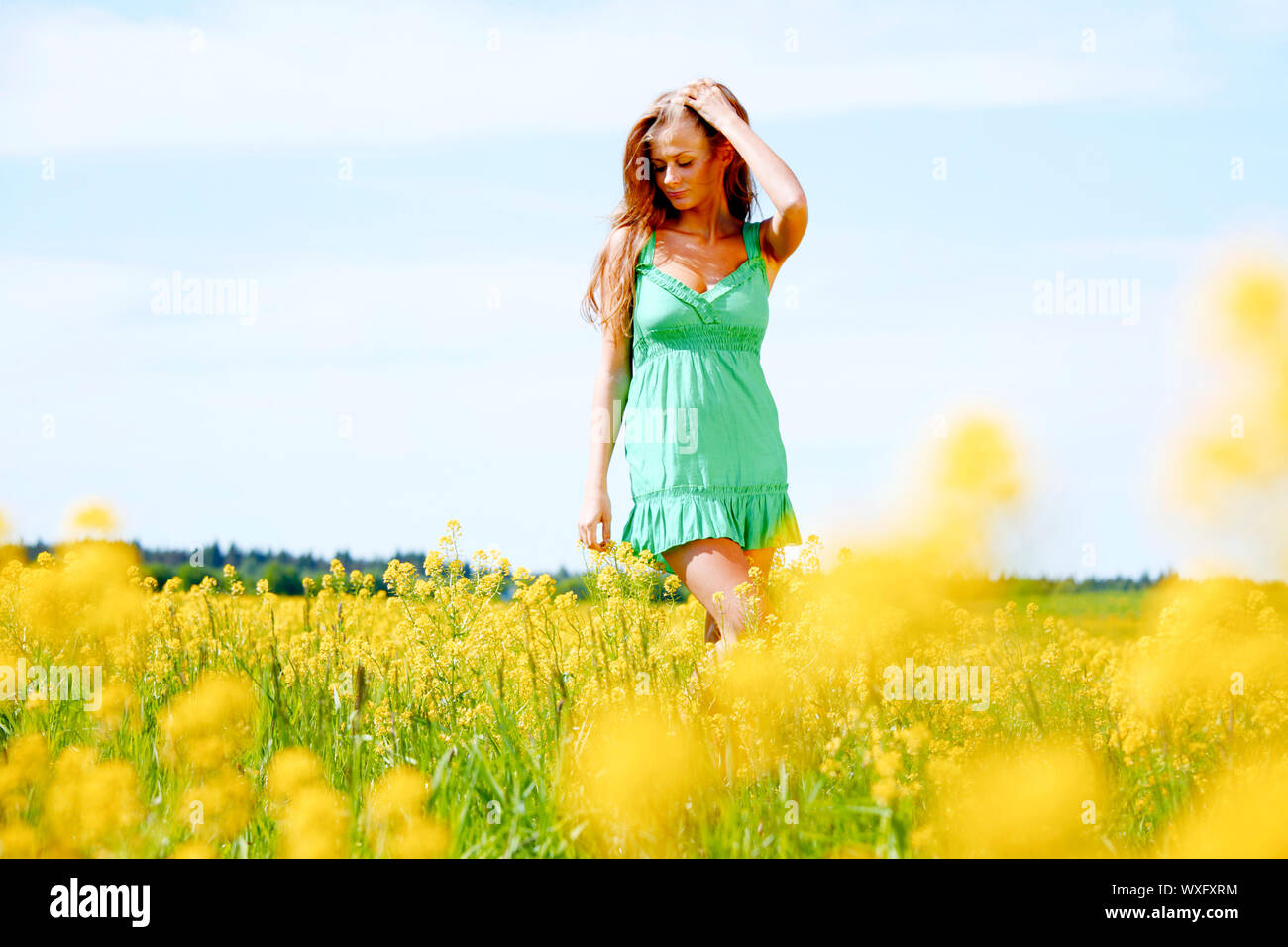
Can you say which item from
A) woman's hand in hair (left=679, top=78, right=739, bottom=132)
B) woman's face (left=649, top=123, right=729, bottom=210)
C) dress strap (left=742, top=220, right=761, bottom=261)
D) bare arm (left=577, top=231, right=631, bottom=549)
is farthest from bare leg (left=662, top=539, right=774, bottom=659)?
woman's hand in hair (left=679, top=78, right=739, bottom=132)

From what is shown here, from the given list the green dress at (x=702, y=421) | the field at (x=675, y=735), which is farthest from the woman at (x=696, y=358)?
the field at (x=675, y=735)

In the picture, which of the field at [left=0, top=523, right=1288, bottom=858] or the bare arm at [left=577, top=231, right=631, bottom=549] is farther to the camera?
the bare arm at [left=577, top=231, right=631, bottom=549]

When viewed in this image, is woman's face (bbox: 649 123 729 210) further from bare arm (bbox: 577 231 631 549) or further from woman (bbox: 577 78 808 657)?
bare arm (bbox: 577 231 631 549)

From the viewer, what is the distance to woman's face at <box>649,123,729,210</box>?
4043mm

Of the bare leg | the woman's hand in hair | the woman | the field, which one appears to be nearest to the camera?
the field

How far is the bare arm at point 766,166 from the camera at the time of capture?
390cm

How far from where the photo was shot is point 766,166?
3906 mm

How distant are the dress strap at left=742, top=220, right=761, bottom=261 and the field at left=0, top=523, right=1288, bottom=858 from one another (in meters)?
1.11

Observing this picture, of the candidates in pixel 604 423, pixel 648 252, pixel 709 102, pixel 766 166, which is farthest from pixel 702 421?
pixel 709 102
